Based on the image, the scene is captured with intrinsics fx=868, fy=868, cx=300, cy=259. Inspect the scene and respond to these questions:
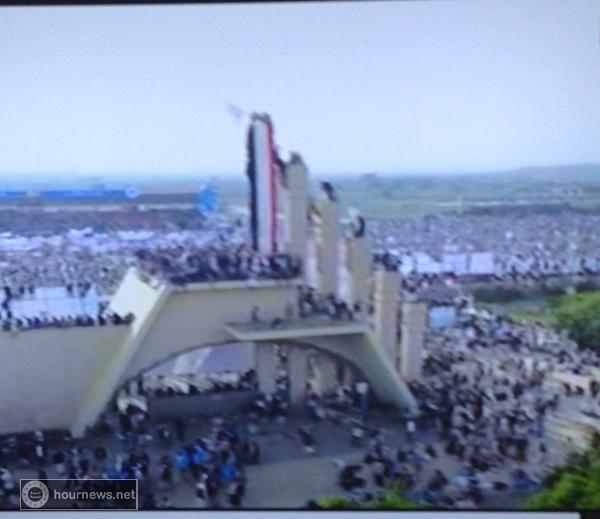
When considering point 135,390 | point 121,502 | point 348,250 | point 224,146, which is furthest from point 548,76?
point 121,502

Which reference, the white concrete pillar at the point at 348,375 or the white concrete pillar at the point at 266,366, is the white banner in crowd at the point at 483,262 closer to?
the white concrete pillar at the point at 348,375

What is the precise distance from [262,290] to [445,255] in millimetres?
549

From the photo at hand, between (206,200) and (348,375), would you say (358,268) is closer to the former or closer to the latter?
(348,375)

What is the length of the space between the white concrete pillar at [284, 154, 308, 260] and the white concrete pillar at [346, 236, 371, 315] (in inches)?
5.4

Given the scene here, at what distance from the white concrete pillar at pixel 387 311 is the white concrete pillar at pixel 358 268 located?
0.03m

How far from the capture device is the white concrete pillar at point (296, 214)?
254 centimetres

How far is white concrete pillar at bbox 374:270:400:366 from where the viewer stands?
2.56 meters

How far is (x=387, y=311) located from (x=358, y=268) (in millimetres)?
155

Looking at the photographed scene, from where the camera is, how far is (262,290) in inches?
101

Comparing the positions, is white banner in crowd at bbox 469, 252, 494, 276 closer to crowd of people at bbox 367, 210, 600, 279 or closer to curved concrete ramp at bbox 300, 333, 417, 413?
crowd of people at bbox 367, 210, 600, 279

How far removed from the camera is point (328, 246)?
254 centimetres

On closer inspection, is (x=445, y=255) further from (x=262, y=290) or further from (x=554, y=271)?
(x=262, y=290)

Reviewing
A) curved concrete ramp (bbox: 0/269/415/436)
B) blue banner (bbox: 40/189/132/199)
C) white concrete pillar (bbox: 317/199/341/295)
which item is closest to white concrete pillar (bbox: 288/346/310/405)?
curved concrete ramp (bbox: 0/269/415/436)

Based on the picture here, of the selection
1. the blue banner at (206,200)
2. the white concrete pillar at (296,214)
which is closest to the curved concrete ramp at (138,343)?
the white concrete pillar at (296,214)
